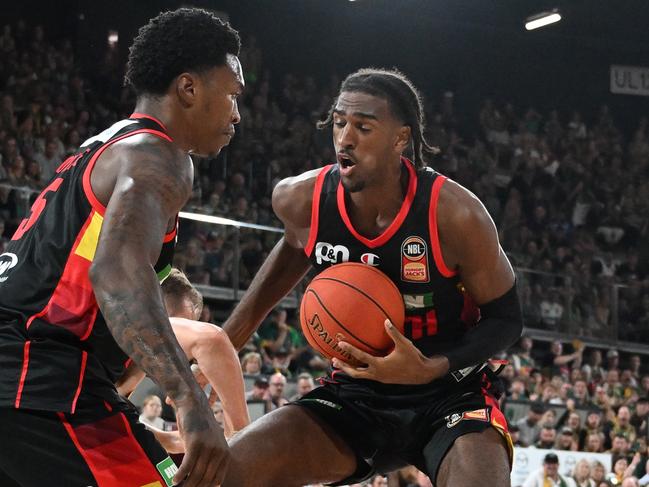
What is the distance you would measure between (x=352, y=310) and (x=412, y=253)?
0.33 m

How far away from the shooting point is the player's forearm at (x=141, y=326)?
242 cm

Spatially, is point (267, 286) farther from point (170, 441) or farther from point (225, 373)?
point (170, 441)

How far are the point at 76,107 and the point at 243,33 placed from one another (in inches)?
208

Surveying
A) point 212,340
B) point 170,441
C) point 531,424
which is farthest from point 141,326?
point 531,424

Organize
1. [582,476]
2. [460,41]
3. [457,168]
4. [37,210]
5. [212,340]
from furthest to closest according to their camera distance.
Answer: [460,41] < [457,168] < [582,476] < [212,340] < [37,210]

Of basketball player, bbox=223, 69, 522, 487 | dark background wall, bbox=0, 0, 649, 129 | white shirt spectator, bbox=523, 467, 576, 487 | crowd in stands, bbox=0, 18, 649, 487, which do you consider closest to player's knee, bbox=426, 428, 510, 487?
basketball player, bbox=223, 69, 522, 487

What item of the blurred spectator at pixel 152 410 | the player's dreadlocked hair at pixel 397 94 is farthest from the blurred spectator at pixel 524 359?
the player's dreadlocked hair at pixel 397 94

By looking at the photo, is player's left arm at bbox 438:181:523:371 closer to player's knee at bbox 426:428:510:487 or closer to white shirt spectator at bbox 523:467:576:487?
player's knee at bbox 426:428:510:487

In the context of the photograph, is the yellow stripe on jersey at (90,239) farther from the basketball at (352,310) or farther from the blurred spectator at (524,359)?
the blurred spectator at (524,359)

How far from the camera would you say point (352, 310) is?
12.1 feet

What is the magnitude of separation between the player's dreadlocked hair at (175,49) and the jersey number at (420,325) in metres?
1.34

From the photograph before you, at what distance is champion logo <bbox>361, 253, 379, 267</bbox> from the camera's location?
153 inches

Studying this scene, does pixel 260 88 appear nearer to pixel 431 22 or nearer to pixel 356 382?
pixel 431 22

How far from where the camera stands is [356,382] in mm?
3977
